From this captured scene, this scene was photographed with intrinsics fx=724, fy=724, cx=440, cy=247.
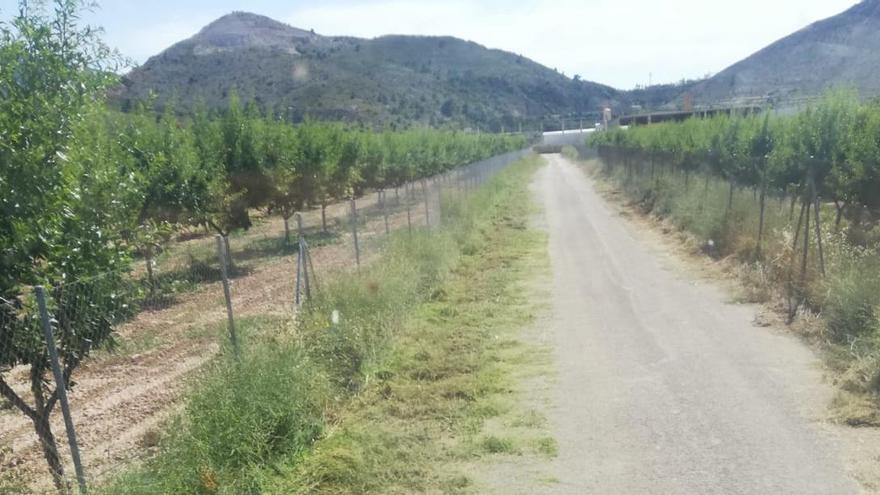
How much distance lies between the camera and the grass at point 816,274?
290 inches

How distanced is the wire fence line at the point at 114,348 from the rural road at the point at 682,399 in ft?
11.4

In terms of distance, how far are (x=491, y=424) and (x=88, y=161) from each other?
4235 millimetres

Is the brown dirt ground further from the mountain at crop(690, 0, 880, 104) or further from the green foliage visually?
the mountain at crop(690, 0, 880, 104)

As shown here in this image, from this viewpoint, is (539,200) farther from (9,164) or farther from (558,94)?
(558,94)

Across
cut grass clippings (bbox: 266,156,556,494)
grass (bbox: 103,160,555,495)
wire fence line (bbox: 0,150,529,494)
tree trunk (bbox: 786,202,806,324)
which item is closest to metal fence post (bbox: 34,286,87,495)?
wire fence line (bbox: 0,150,529,494)

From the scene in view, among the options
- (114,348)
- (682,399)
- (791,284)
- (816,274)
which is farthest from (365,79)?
(114,348)

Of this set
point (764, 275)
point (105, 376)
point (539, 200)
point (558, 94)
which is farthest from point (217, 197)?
point (558, 94)

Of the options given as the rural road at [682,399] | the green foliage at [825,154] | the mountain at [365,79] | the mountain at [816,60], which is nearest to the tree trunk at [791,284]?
the rural road at [682,399]

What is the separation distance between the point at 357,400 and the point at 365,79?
10036cm

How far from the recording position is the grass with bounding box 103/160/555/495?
18.3ft

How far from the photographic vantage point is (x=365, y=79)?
104062 millimetres

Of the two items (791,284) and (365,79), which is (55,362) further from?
(365,79)

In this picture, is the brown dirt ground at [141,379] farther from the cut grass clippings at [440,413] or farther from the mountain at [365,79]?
the mountain at [365,79]

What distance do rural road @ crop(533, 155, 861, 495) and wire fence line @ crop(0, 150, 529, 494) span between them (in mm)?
3465
